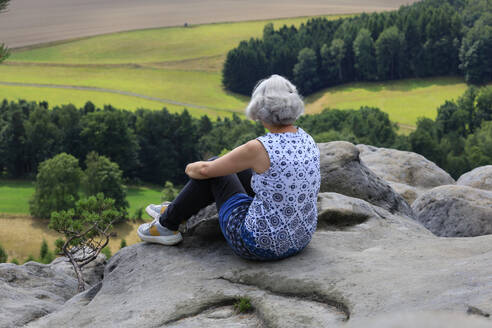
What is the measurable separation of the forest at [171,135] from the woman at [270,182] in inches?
3455

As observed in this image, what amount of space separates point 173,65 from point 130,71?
1308cm

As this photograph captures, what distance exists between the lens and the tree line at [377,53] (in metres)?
157

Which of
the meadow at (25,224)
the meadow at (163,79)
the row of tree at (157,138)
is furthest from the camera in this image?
the meadow at (163,79)

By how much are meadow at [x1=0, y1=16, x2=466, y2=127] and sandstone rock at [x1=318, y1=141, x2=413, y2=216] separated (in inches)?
4705

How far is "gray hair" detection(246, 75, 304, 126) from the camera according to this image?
7.66m

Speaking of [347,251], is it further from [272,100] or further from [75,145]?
[75,145]

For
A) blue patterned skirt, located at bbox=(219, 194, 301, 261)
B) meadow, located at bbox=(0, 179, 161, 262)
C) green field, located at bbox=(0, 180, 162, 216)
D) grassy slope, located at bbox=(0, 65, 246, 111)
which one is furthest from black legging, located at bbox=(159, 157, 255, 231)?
grassy slope, located at bbox=(0, 65, 246, 111)

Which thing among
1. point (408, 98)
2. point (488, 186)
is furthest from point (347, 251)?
point (408, 98)

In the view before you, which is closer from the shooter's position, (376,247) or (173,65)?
(376,247)

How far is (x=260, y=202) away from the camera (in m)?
8.02

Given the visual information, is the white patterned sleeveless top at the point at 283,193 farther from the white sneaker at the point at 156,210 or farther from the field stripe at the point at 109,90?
the field stripe at the point at 109,90

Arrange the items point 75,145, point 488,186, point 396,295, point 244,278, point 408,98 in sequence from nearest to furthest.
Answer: point 396,295 < point 244,278 < point 488,186 < point 75,145 < point 408,98

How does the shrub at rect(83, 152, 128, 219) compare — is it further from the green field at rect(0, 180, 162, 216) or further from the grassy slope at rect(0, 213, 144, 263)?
the grassy slope at rect(0, 213, 144, 263)

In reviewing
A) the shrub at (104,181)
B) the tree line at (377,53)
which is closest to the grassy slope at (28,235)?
the shrub at (104,181)
